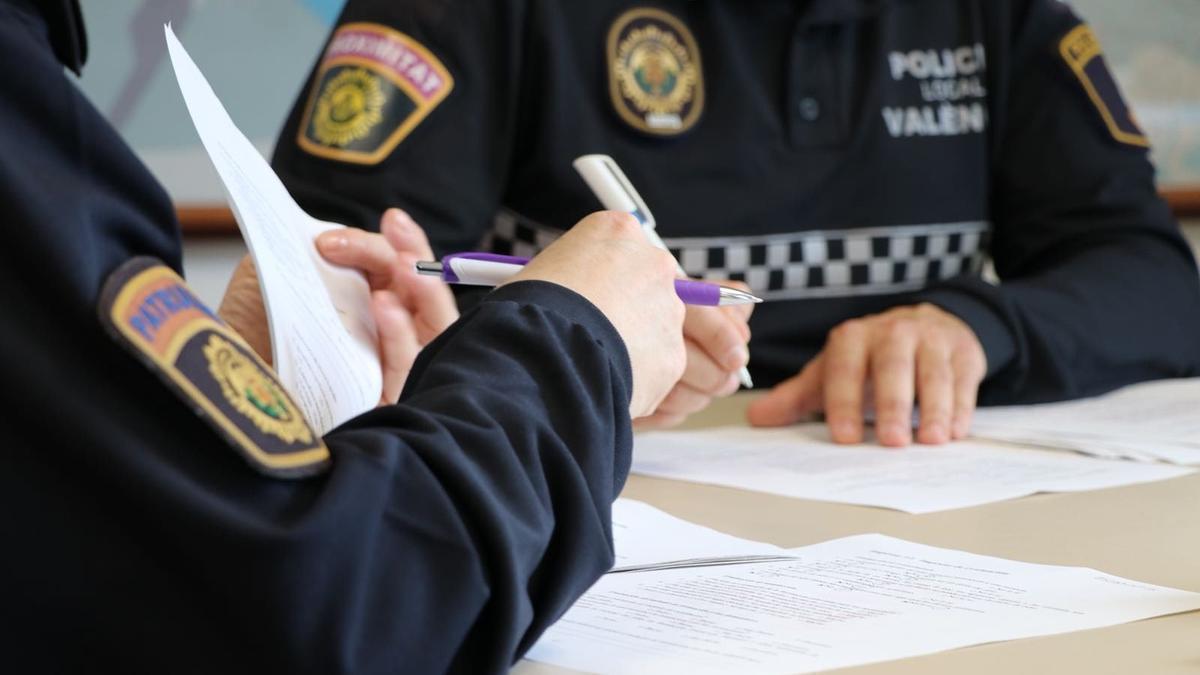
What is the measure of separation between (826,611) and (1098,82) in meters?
1.05

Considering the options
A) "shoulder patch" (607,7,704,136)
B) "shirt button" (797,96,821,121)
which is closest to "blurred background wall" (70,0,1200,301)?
"shoulder patch" (607,7,704,136)

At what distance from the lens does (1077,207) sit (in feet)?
4.64

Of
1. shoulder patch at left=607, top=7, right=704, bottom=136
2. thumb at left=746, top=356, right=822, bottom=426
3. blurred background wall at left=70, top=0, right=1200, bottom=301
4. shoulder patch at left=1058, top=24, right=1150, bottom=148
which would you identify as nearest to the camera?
thumb at left=746, top=356, right=822, bottom=426

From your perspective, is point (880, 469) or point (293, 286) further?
point (880, 469)

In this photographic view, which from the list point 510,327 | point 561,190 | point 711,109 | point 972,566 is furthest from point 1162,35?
point 510,327

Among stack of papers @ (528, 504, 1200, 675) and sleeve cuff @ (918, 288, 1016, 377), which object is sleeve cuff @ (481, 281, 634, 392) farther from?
sleeve cuff @ (918, 288, 1016, 377)

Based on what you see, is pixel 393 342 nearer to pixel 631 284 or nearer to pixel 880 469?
pixel 631 284

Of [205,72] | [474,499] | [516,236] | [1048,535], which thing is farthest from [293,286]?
[205,72]

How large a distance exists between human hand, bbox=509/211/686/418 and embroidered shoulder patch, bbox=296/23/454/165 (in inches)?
22.8

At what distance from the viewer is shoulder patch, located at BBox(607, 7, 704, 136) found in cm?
128

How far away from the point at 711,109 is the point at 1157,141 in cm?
115

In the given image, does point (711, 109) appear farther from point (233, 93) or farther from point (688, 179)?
point (233, 93)

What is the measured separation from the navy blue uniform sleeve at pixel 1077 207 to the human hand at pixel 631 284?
0.74 metres

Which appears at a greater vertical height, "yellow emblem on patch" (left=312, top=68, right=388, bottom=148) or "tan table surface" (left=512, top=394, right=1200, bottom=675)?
"yellow emblem on patch" (left=312, top=68, right=388, bottom=148)
